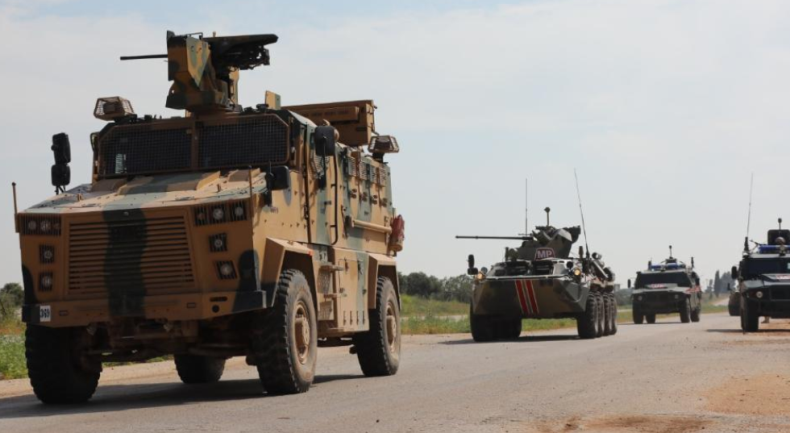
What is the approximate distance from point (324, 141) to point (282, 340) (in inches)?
89.3

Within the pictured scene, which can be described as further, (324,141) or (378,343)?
(378,343)

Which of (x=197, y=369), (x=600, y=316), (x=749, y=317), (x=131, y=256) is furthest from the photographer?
(x=600, y=316)

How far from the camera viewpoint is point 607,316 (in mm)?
31766

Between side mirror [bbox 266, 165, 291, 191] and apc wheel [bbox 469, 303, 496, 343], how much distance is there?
16056 millimetres

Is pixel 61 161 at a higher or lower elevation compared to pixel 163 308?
higher

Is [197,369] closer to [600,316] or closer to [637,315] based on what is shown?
[600,316]

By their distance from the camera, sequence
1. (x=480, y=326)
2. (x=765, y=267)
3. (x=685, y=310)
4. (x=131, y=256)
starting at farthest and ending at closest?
(x=685, y=310), (x=765, y=267), (x=480, y=326), (x=131, y=256)

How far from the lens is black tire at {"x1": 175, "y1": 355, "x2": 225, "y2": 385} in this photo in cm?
1634

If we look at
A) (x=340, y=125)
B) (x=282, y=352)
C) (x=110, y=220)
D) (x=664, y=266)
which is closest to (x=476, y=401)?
(x=282, y=352)

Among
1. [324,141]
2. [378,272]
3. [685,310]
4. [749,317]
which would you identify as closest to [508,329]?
[749,317]

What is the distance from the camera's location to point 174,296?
12.6 m

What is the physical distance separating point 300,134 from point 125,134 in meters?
1.94

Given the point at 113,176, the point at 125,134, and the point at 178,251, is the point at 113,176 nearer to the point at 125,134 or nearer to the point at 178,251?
the point at 125,134

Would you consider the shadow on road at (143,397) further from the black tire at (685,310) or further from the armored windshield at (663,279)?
the armored windshield at (663,279)
